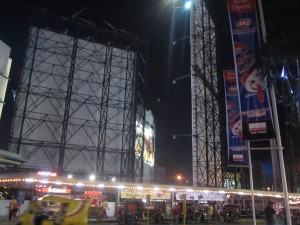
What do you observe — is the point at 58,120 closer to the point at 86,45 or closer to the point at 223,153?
the point at 86,45

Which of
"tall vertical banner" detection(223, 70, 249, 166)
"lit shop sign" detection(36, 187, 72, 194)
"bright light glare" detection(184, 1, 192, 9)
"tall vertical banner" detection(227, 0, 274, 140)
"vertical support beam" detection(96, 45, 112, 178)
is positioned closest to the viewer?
"tall vertical banner" detection(227, 0, 274, 140)

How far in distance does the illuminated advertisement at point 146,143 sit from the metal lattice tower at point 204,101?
696cm

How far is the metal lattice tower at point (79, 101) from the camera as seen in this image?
3597 centimetres

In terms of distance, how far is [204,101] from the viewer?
46.0 metres

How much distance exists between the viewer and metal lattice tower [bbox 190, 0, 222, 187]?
4425cm

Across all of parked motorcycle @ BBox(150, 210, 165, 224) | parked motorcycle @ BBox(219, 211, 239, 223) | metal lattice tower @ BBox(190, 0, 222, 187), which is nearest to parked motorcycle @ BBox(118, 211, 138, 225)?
parked motorcycle @ BBox(150, 210, 165, 224)

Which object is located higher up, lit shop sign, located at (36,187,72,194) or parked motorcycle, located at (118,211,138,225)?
lit shop sign, located at (36,187,72,194)

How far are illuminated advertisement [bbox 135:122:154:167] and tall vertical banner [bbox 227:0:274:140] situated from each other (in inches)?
1182

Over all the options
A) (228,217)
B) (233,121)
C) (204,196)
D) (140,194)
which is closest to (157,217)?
(140,194)

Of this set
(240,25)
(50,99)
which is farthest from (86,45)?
(240,25)

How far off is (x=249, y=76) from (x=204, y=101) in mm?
33367

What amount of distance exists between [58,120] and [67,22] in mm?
11620

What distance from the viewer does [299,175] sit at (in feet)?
202

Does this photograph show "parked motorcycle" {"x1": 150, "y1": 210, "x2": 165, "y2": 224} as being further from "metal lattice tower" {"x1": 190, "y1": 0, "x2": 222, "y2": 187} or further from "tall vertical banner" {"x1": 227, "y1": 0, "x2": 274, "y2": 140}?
"metal lattice tower" {"x1": 190, "y1": 0, "x2": 222, "y2": 187}
